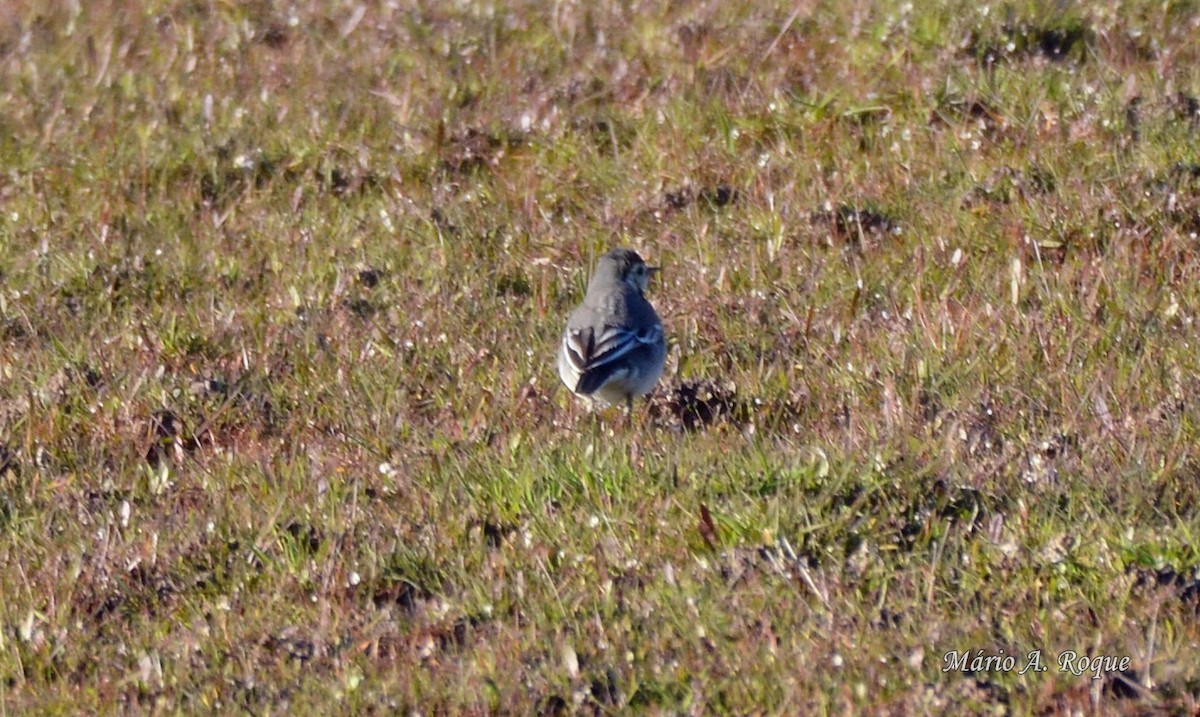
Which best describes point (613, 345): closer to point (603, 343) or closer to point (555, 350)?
point (603, 343)

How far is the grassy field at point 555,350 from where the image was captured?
517cm

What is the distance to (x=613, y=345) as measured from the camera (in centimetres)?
700

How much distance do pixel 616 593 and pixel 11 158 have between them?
6.49 meters

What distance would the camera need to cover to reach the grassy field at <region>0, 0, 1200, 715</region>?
5168 millimetres

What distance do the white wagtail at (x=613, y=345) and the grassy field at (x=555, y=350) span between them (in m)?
0.14

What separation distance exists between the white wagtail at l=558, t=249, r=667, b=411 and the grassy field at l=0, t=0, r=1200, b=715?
0.14 m

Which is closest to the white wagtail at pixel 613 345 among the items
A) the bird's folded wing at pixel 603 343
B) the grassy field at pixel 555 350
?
the bird's folded wing at pixel 603 343

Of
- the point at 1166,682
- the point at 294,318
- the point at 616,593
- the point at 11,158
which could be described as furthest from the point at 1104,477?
the point at 11,158

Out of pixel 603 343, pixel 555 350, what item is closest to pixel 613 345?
pixel 603 343

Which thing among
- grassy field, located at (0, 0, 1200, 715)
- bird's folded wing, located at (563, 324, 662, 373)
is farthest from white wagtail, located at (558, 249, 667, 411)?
grassy field, located at (0, 0, 1200, 715)

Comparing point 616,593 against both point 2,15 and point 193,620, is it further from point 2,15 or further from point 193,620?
point 2,15

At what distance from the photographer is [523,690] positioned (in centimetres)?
494

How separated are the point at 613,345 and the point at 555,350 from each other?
0.92 metres

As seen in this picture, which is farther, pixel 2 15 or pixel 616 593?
pixel 2 15
